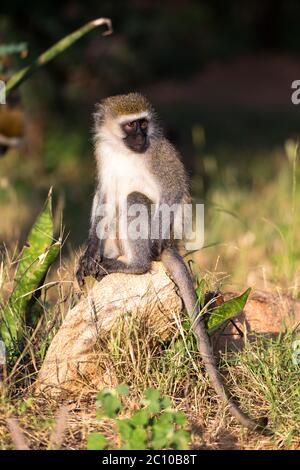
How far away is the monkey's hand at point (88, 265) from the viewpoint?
434 centimetres

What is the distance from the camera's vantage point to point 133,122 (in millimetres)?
A: 4453

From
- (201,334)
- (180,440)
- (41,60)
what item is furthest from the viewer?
(41,60)

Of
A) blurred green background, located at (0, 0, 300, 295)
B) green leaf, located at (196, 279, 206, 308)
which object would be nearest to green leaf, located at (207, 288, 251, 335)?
green leaf, located at (196, 279, 206, 308)

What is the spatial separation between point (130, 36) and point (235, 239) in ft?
11.7

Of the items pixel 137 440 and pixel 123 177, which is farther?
pixel 123 177

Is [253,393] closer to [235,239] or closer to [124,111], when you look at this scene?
[124,111]

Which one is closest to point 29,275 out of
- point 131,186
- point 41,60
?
point 131,186

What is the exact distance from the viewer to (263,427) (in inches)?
140

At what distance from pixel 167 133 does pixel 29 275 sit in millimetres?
4614

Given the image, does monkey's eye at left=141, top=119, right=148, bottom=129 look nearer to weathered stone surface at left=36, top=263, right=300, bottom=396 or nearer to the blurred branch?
the blurred branch

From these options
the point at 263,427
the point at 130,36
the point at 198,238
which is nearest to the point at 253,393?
the point at 263,427

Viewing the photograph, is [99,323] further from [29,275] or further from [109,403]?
[109,403]

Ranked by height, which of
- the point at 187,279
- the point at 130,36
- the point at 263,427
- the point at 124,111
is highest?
the point at 130,36

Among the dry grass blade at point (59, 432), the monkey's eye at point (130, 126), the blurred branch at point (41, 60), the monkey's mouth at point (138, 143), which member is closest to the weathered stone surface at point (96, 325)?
the dry grass blade at point (59, 432)
